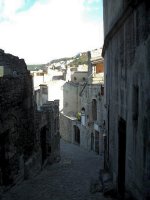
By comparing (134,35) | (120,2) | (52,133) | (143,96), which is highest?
(120,2)

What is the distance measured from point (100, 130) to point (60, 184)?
11.6 metres

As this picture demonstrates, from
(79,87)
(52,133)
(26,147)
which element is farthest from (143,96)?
(79,87)

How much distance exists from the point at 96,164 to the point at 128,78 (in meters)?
11.9

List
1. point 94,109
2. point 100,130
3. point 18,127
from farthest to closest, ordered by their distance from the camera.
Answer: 1. point 94,109
2. point 100,130
3. point 18,127

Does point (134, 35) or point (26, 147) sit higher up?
point (134, 35)

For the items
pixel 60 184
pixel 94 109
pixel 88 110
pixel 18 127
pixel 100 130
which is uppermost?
pixel 18 127

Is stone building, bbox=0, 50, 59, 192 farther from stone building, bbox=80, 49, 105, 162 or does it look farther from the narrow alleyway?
stone building, bbox=80, 49, 105, 162

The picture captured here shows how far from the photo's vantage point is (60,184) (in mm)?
15016

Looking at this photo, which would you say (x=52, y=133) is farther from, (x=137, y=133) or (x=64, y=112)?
(x=64, y=112)

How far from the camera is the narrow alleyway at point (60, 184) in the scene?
12.9 meters

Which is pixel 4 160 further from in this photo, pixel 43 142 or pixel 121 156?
pixel 43 142

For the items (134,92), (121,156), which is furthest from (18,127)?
(134,92)

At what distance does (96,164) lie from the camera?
20625 mm

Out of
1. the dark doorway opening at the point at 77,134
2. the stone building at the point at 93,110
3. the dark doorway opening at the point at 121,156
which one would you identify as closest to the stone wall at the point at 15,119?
the dark doorway opening at the point at 121,156
